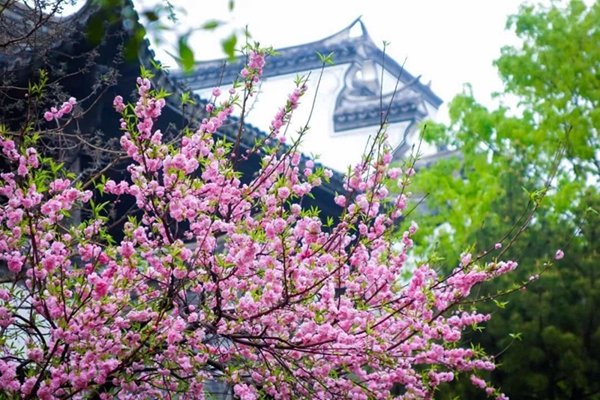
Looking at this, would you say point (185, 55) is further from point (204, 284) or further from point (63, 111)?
point (63, 111)

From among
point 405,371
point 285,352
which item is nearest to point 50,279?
point 285,352

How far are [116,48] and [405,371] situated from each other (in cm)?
393

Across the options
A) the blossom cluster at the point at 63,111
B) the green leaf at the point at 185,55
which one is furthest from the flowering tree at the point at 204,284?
the green leaf at the point at 185,55

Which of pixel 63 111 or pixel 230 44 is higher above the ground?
pixel 63 111

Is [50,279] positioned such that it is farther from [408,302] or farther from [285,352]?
[408,302]

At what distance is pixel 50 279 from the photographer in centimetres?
542

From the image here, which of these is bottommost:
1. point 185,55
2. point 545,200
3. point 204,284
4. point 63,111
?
point 185,55

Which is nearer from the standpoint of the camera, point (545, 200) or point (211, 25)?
point (211, 25)

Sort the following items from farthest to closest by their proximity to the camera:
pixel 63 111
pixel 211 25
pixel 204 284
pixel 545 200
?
pixel 545 200 → pixel 63 111 → pixel 204 284 → pixel 211 25

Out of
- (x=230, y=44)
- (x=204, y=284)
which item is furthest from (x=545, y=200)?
(x=230, y=44)

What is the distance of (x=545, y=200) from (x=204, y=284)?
7.75 meters

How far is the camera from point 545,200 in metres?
12.4

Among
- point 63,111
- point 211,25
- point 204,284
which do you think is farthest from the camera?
point 63,111

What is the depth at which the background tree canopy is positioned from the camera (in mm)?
9031
